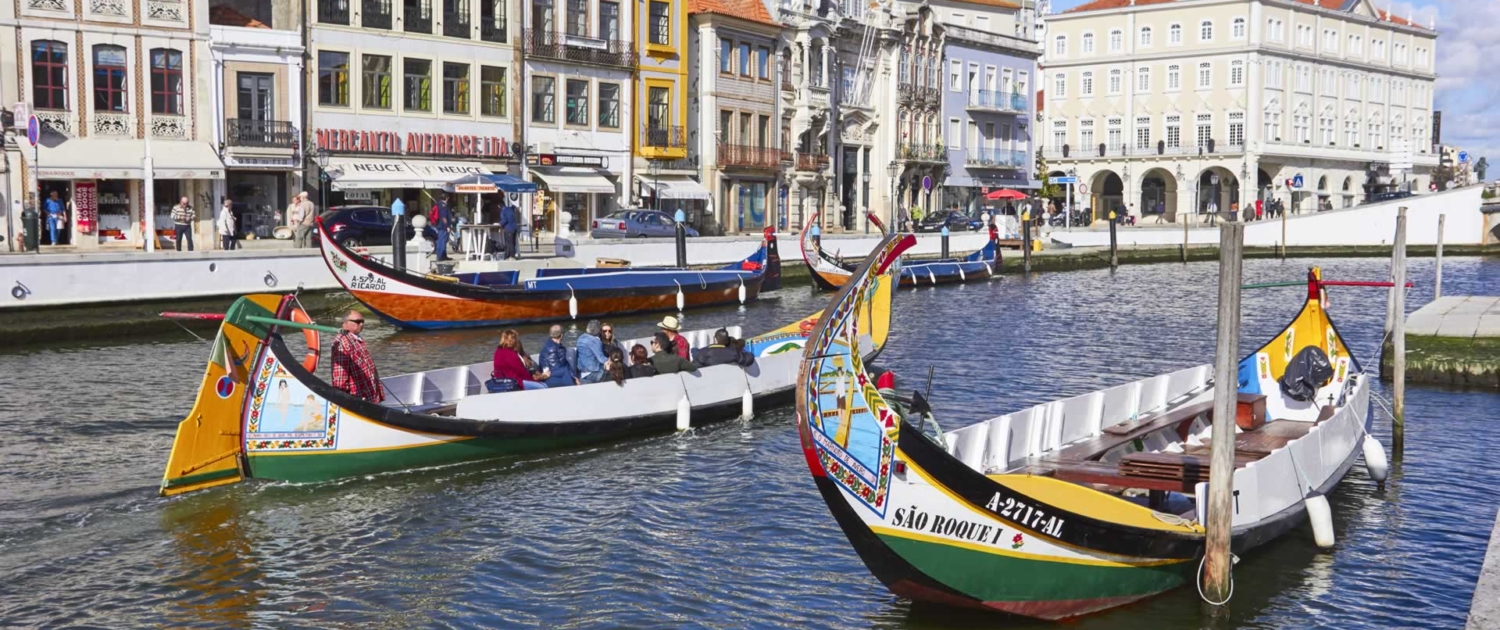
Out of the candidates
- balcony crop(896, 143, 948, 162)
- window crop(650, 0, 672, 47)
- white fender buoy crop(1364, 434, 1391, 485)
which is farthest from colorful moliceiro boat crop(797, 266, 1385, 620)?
balcony crop(896, 143, 948, 162)

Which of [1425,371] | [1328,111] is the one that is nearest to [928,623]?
[1425,371]

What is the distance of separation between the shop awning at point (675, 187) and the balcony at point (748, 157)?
6.55 ft

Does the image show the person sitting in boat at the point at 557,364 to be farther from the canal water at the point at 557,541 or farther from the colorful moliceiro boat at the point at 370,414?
the canal water at the point at 557,541

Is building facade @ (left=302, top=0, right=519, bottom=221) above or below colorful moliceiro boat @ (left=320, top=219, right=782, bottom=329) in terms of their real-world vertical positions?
above

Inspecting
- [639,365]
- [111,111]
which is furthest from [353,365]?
[111,111]

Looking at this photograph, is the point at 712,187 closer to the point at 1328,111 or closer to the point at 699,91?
the point at 699,91

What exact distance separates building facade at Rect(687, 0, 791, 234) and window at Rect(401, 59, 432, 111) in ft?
40.5

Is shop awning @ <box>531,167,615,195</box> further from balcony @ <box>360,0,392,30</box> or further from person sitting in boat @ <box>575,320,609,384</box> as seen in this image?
person sitting in boat @ <box>575,320,609,384</box>

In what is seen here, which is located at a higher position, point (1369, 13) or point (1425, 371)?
point (1369, 13)

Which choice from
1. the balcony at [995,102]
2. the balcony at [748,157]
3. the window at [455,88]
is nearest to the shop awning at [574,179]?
the window at [455,88]

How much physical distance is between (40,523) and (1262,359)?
1427cm

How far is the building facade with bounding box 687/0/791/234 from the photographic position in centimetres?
5594

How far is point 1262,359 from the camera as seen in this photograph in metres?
18.9

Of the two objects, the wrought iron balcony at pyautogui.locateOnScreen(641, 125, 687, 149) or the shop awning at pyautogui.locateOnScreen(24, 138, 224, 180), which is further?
the wrought iron balcony at pyautogui.locateOnScreen(641, 125, 687, 149)
